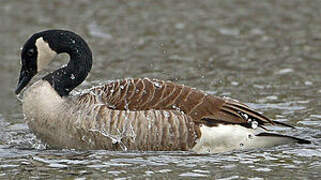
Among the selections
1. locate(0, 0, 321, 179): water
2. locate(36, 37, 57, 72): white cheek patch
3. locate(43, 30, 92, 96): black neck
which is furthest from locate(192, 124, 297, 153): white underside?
locate(36, 37, 57, 72): white cheek patch

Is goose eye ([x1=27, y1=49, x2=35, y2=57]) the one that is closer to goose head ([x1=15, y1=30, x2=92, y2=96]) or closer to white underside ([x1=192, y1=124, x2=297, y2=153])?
goose head ([x1=15, y1=30, x2=92, y2=96])

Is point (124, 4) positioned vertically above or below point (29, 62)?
above

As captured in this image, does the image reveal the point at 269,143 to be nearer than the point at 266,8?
Yes

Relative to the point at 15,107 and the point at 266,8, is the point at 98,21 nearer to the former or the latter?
the point at 266,8

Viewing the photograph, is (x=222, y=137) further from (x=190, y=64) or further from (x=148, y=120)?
(x=190, y=64)

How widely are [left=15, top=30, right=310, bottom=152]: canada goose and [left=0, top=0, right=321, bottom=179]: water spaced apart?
160 mm

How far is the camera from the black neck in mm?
9938

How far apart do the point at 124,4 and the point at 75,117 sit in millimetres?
9988

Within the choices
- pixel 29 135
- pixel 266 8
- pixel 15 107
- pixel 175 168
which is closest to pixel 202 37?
pixel 266 8

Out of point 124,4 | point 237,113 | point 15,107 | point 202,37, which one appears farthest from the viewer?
point 124,4

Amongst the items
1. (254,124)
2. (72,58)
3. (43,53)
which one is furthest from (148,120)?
(43,53)

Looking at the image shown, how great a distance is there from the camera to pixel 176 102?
368 inches

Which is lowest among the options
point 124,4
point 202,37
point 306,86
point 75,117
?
point 75,117

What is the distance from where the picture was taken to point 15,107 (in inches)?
492
